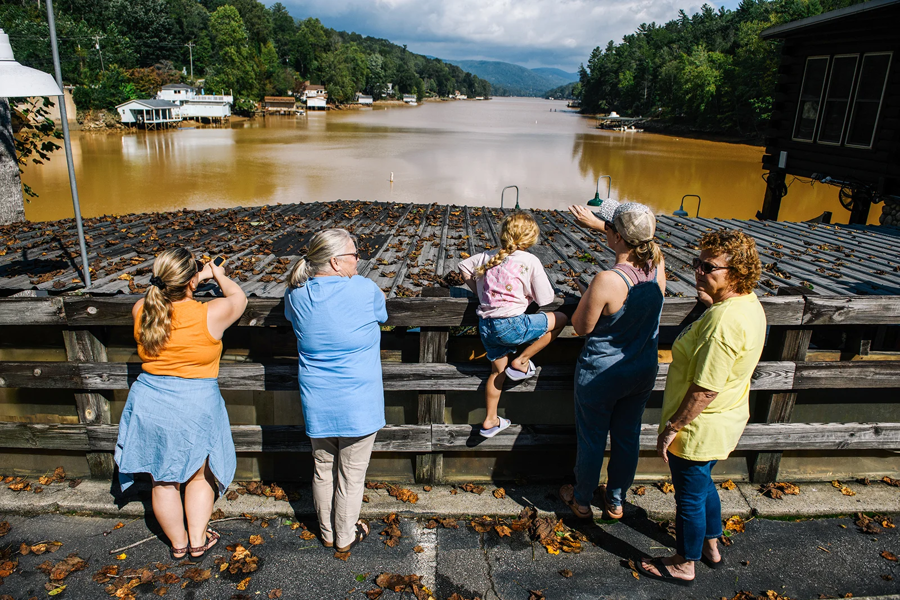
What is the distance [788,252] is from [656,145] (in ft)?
231

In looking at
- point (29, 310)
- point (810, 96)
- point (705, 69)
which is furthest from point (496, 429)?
point (705, 69)

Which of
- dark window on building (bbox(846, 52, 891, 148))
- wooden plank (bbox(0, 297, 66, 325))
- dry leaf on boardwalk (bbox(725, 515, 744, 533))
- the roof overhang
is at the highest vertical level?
the roof overhang

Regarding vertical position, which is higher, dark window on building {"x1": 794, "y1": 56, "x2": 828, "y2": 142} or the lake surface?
dark window on building {"x1": 794, "y1": 56, "x2": 828, "y2": 142}

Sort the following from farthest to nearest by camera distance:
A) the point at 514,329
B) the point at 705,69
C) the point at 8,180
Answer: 1. the point at 705,69
2. the point at 8,180
3. the point at 514,329

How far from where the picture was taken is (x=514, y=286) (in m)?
3.74

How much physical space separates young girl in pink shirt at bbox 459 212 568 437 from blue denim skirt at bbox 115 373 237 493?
181 centimetres

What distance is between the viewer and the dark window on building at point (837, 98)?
16047mm

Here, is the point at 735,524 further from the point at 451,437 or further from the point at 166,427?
the point at 166,427

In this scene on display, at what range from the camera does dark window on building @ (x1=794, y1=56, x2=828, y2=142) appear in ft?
55.7

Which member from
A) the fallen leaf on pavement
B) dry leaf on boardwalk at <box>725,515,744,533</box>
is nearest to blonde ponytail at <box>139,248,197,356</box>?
the fallen leaf on pavement

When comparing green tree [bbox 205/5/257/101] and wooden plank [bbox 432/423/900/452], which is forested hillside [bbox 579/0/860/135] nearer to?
wooden plank [bbox 432/423/900/452]

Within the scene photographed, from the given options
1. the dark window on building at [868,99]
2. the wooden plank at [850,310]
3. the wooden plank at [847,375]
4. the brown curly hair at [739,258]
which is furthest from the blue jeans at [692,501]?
the dark window on building at [868,99]

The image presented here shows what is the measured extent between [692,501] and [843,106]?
17261mm

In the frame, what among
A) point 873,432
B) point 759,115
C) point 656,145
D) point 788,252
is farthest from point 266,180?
point 759,115
